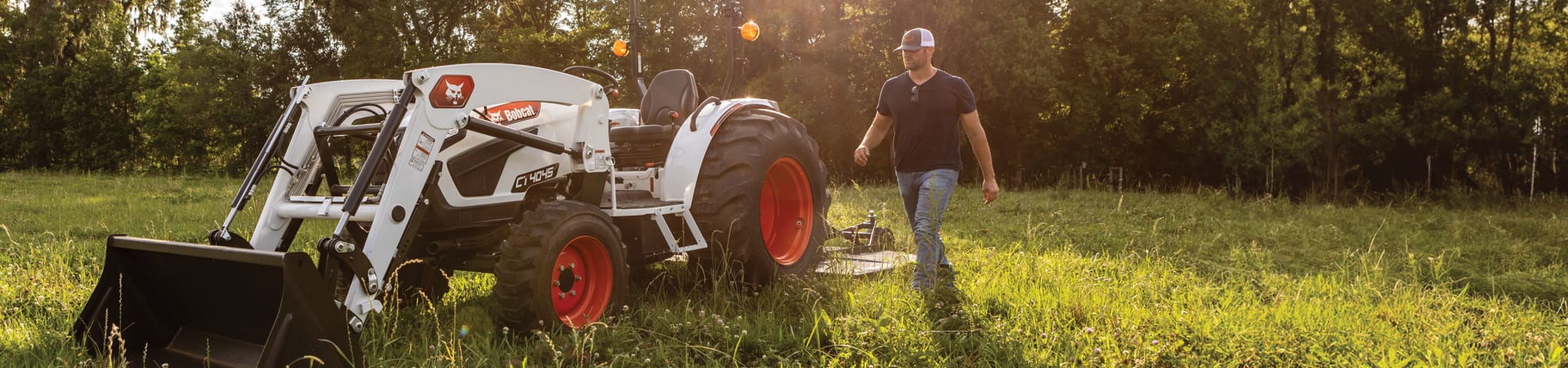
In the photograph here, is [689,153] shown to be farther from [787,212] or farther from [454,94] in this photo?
[454,94]

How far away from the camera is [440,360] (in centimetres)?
333

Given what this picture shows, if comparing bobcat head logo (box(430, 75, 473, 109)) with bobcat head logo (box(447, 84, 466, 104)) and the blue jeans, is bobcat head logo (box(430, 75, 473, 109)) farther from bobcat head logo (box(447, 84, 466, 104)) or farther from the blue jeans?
the blue jeans

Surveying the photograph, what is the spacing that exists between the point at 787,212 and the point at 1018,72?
1529 centimetres

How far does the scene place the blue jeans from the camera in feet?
15.6

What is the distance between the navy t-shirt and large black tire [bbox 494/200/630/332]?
1745mm

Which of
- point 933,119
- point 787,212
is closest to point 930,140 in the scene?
point 933,119

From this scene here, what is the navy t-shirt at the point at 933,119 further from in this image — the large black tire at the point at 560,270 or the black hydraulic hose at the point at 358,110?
the black hydraulic hose at the point at 358,110

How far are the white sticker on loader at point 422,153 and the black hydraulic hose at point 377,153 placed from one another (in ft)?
0.32

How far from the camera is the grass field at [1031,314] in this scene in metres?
3.57

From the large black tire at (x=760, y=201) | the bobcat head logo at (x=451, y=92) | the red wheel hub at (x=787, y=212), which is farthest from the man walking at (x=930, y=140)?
the bobcat head logo at (x=451, y=92)

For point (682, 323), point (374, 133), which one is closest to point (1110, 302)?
point (682, 323)

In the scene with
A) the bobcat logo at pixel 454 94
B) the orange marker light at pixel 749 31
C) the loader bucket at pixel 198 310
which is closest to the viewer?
the loader bucket at pixel 198 310

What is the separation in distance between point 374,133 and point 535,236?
1.07 m

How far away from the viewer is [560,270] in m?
3.68
